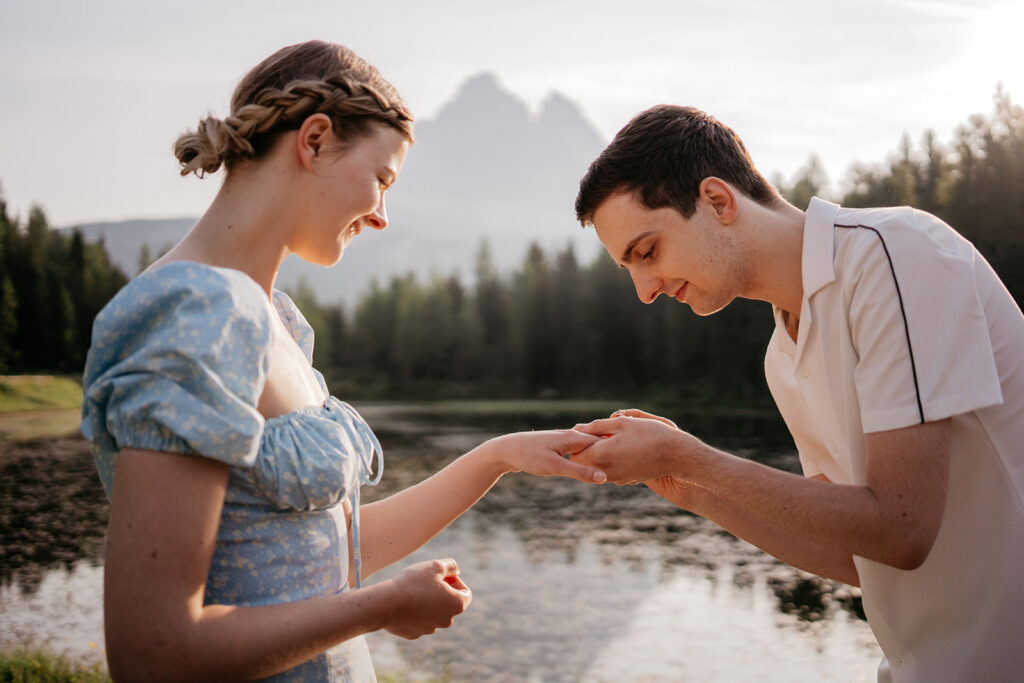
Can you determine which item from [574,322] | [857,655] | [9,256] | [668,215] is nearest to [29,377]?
[9,256]

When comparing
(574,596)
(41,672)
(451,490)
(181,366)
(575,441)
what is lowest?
(574,596)

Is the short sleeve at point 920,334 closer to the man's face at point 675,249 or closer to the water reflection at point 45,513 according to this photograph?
the man's face at point 675,249

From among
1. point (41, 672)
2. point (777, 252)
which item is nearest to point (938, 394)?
point (777, 252)

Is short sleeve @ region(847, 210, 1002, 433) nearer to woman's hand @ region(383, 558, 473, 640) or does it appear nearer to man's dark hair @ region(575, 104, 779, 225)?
man's dark hair @ region(575, 104, 779, 225)

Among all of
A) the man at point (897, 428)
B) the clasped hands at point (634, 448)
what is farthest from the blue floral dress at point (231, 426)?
the man at point (897, 428)

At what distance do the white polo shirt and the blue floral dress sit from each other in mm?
1350

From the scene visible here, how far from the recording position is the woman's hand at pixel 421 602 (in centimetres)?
163

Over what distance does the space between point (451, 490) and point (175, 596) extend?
3.82 feet

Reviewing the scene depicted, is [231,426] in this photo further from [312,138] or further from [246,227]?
[312,138]

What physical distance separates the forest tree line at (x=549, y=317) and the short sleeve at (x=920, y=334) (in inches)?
1192

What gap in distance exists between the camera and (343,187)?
6.05 ft

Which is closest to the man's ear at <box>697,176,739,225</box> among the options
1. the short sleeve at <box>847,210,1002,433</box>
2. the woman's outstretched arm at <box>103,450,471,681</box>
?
the short sleeve at <box>847,210,1002,433</box>

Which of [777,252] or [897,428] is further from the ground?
[777,252]

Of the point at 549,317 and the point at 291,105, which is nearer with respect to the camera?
the point at 291,105
